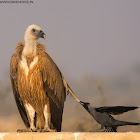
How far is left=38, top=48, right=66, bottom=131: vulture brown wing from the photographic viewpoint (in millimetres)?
5816

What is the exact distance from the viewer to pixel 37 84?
5773 millimetres

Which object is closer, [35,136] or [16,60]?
[35,136]

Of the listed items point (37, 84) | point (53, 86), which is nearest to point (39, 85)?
point (37, 84)

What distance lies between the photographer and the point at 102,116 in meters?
5.80

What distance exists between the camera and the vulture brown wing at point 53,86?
19.1 ft

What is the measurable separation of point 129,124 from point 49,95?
149 cm

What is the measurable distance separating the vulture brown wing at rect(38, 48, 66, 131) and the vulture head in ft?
1.11

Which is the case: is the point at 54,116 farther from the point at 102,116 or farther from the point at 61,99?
the point at 102,116

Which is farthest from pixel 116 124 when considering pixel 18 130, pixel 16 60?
pixel 16 60

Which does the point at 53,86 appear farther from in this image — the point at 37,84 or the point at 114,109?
the point at 114,109

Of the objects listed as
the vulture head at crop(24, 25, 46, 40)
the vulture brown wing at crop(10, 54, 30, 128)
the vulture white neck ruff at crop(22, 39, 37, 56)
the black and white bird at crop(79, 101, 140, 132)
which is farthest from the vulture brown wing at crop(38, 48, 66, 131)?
the black and white bird at crop(79, 101, 140, 132)

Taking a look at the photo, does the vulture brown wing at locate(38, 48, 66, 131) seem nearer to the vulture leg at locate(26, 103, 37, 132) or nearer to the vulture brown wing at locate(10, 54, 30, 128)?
the vulture leg at locate(26, 103, 37, 132)

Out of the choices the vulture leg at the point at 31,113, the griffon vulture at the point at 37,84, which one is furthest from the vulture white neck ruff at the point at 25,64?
the vulture leg at the point at 31,113

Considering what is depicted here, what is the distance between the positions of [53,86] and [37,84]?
0.31m
